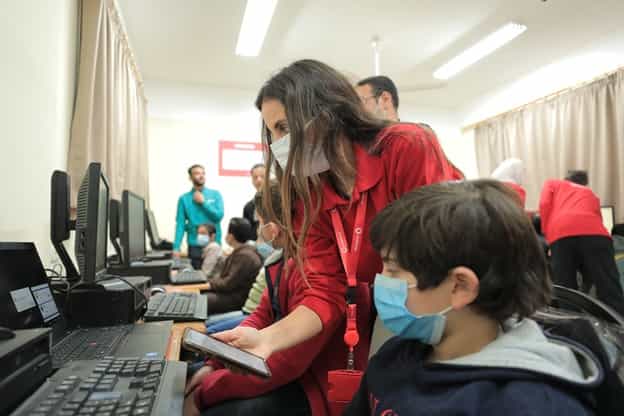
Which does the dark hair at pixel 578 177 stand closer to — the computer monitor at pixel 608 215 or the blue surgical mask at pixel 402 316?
the computer monitor at pixel 608 215

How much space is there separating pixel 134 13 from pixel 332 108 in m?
3.20

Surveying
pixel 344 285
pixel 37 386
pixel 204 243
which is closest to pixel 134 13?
pixel 204 243

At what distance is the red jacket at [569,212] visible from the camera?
2916mm

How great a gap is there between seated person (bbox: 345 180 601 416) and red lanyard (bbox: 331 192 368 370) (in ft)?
0.59

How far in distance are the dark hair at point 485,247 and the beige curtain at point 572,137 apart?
4.32 metres

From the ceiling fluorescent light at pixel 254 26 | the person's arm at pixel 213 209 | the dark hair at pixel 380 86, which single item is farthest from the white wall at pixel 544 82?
the person's arm at pixel 213 209

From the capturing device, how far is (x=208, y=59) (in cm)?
440

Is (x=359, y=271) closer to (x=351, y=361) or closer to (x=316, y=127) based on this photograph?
(x=351, y=361)

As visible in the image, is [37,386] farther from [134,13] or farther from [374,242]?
[134,13]

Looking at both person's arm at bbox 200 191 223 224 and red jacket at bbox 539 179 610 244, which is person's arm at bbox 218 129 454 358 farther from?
person's arm at bbox 200 191 223 224

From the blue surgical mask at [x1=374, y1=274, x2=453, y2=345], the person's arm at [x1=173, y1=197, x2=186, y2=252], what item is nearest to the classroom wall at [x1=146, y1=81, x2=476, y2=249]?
the person's arm at [x1=173, y1=197, x2=186, y2=252]

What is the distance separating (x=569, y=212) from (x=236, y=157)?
12.3 ft

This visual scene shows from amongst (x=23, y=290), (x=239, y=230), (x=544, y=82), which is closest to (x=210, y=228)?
(x=239, y=230)

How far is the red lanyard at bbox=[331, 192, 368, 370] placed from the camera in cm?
92
